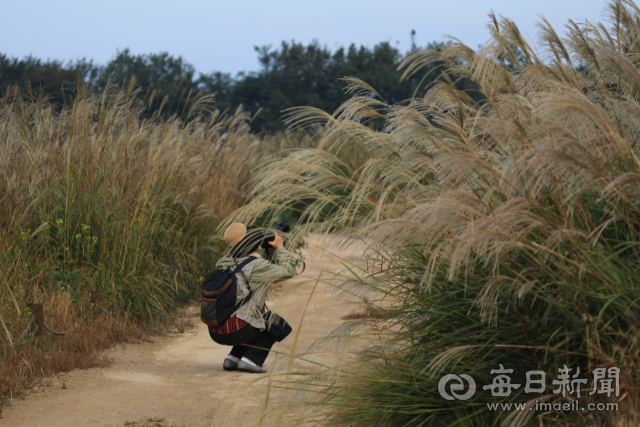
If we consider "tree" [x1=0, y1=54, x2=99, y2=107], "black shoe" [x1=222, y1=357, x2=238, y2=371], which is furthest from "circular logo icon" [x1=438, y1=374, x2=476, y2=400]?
"tree" [x1=0, y1=54, x2=99, y2=107]

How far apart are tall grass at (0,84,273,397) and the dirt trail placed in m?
0.28

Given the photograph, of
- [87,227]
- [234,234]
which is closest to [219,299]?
[234,234]

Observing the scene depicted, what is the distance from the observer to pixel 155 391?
13.3 ft

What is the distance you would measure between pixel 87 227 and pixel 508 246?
409 centimetres

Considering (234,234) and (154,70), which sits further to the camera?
(154,70)

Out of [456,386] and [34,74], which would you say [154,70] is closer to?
[34,74]

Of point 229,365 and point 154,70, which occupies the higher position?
point 154,70

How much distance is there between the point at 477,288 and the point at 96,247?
3.99 metres

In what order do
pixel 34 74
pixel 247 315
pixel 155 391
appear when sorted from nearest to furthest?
pixel 155 391 < pixel 247 315 < pixel 34 74

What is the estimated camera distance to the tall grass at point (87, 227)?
15.5ft

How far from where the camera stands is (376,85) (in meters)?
42.5

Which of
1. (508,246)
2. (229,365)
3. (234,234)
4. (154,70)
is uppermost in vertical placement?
(154,70)

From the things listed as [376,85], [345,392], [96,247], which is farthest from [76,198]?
[376,85]

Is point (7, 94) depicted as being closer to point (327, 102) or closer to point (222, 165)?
point (222, 165)
